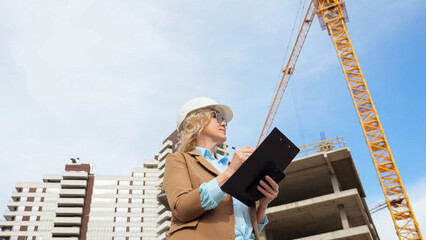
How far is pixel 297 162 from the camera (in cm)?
2803

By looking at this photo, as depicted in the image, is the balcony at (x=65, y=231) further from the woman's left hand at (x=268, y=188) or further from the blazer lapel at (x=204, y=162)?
the woman's left hand at (x=268, y=188)

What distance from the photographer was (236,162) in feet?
7.35

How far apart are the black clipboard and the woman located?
5cm

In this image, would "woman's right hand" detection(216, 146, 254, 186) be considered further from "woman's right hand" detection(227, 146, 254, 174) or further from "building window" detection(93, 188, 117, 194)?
"building window" detection(93, 188, 117, 194)

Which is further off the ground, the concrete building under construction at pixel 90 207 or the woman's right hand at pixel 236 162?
the concrete building under construction at pixel 90 207

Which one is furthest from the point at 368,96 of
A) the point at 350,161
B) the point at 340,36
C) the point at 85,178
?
the point at 85,178

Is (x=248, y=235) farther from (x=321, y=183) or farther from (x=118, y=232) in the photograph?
(x=118, y=232)

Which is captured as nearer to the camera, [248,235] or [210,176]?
[248,235]

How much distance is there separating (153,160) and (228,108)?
9931cm

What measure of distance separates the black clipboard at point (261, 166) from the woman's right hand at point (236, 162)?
48 millimetres

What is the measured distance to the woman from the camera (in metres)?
2.14

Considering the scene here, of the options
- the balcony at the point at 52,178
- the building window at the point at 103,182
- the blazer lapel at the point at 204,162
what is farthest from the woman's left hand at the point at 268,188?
the balcony at the point at 52,178

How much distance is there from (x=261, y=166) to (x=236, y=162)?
0.14 metres

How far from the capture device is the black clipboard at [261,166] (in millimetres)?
2166
